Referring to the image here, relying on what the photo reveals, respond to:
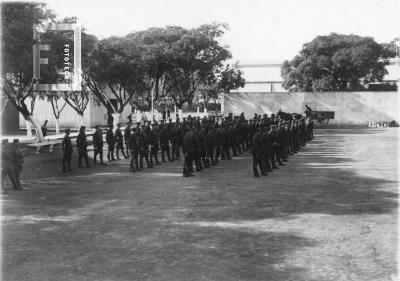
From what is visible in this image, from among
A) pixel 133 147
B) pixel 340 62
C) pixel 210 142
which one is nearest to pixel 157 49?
pixel 210 142

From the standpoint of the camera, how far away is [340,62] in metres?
49.3

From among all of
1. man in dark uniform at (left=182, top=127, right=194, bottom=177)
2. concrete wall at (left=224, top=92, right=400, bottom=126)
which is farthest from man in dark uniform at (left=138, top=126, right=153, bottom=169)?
concrete wall at (left=224, top=92, right=400, bottom=126)

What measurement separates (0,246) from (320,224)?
566cm

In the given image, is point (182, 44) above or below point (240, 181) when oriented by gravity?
above

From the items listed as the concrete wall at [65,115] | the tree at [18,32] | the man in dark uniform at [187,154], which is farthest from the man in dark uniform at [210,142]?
the concrete wall at [65,115]

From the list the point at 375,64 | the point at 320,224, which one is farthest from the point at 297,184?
the point at 375,64

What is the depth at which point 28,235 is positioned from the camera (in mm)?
8367

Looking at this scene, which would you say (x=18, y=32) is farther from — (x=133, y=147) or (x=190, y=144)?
(x=190, y=144)

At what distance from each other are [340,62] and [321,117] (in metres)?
9.98

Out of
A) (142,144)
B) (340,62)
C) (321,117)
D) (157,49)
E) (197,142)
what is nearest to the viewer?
(197,142)

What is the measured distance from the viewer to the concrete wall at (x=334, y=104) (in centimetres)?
4319

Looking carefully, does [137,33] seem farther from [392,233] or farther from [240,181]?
[392,233]

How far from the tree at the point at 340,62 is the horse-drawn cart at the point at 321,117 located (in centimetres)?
801

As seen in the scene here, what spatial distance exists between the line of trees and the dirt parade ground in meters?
7.93
